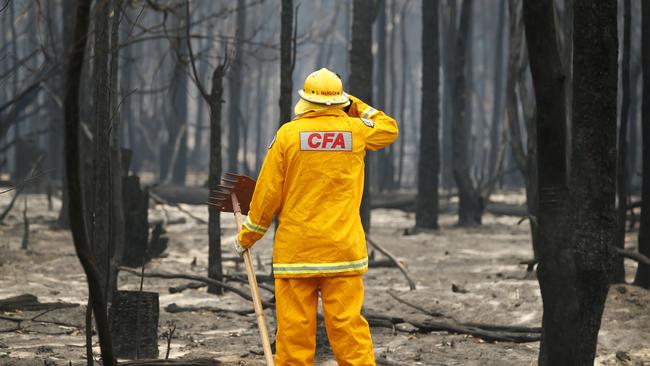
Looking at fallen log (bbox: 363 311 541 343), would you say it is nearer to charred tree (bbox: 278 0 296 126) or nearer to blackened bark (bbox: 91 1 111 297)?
blackened bark (bbox: 91 1 111 297)

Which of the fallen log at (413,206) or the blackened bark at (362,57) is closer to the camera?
the blackened bark at (362,57)

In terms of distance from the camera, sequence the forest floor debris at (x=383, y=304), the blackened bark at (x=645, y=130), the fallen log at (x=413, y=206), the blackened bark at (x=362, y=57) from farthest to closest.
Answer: the fallen log at (x=413, y=206) → the blackened bark at (x=362, y=57) → the blackened bark at (x=645, y=130) → the forest floor debris at (x=383, y=304)

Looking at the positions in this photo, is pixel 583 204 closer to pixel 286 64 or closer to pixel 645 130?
pixel 645 130

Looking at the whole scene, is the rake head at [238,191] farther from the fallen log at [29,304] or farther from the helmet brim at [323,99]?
the fallen log at [29,304]

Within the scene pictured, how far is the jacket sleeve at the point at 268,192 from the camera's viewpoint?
A: 4.88 meters

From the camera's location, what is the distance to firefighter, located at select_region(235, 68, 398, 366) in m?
4.80

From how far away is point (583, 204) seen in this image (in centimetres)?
488

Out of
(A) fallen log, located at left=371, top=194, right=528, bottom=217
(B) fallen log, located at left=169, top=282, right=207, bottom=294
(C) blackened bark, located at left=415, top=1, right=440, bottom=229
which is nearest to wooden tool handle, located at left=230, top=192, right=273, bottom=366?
(B) fallen log, located at left=169, top=282, right=207, bottom=294

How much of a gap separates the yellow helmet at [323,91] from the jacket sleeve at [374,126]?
19 cm

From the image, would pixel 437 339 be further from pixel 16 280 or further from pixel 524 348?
pixel 16 280

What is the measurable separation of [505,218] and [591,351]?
15.5 metres

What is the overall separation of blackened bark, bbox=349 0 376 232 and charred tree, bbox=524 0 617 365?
7.62 m

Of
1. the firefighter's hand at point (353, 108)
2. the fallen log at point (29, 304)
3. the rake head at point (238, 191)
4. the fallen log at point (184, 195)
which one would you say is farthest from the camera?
the fallen log at point (184, 195)

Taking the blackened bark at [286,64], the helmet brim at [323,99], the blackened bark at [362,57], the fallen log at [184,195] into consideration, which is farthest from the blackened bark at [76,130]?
the fallen log at [184,195]
